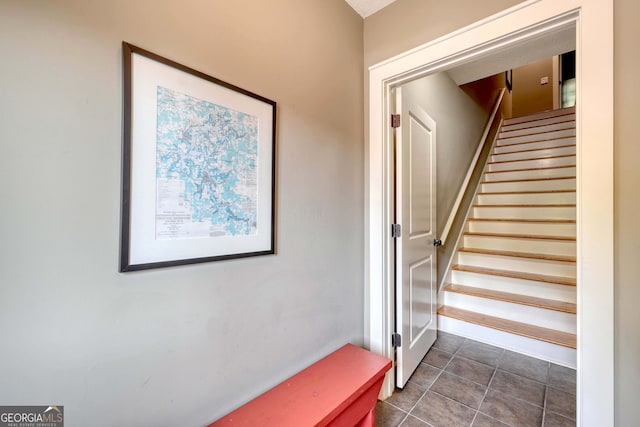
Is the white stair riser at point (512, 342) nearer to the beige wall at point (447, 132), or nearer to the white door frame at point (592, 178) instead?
the beige wall at point (447, 132)

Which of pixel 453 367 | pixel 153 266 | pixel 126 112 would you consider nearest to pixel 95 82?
pixel 126 112

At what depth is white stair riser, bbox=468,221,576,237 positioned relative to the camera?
8.60 ft

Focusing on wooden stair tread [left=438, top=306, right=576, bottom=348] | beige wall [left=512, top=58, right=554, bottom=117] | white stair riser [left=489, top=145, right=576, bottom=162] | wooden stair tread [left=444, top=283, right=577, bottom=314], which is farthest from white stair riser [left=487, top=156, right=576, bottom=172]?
beige wall [left=512, top=58, right=554, bottom=117]

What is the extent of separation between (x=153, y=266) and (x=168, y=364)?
1.09 feet

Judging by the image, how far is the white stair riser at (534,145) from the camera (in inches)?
137

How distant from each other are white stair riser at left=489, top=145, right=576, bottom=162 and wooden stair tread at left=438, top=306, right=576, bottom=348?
96.3 inches

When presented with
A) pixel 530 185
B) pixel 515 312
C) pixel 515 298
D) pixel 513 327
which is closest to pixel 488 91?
pixel 530 185

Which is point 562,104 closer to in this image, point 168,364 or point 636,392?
point 636,392

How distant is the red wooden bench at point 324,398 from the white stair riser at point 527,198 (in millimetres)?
2910

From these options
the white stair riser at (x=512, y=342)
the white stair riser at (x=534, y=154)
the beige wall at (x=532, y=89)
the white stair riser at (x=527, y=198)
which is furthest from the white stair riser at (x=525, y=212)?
the beige wall at (x=532, y=89)

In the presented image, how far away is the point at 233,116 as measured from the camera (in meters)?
0.99

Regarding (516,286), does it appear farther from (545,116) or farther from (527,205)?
(545,116)

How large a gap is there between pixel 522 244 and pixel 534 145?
1.95m

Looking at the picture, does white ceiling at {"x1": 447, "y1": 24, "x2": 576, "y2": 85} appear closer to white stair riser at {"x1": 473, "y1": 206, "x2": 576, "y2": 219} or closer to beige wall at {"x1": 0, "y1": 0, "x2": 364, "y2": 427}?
beige wall at {"x1": 0, "y1": 0, "x2": 364, "y2": 427}
